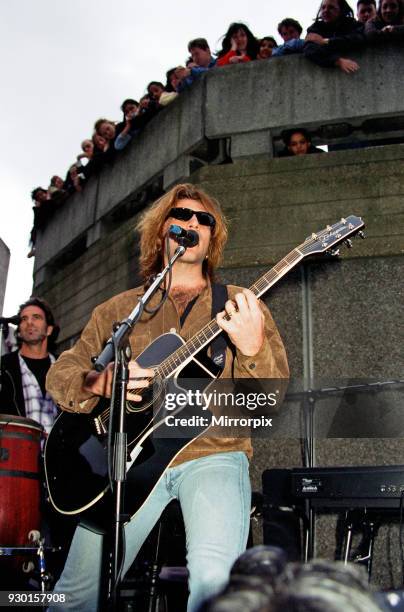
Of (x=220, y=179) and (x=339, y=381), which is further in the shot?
(x=220, y=179)

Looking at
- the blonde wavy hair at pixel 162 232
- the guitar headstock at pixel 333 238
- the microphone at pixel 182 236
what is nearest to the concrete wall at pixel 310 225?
the guitar headstock at pixel 333 238

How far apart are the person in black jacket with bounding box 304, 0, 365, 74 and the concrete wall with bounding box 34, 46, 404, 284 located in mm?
100

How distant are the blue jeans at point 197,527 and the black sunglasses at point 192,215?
3.84 feet

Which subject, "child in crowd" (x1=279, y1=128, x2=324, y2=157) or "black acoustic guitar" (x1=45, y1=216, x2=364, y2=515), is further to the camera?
"child in crowd" (x1=279, y1=128, x2=324, y2=157)

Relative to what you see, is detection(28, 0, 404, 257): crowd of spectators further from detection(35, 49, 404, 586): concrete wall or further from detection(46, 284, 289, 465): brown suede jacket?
detection(46, 284, 289, 465): brown suede jacket

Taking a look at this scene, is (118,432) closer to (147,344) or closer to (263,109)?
(147,344)

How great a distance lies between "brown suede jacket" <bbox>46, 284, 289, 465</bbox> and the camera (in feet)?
8.90

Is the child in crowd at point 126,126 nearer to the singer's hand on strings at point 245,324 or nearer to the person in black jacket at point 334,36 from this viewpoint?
the person in black jacket at point 334,36

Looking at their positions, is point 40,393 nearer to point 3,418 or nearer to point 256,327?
point 3,418

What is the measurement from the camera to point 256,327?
8.94ft

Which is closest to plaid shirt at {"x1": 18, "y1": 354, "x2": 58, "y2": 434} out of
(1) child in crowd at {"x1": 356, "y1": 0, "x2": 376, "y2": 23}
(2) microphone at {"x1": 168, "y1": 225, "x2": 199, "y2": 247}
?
(2) microphone at {"x1": 168, "y1": 225, "x2": 199, "y2": 247}

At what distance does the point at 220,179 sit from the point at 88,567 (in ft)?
14.4

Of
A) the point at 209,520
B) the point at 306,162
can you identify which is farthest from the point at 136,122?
the point at 209,520

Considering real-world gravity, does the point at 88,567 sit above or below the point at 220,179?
below
